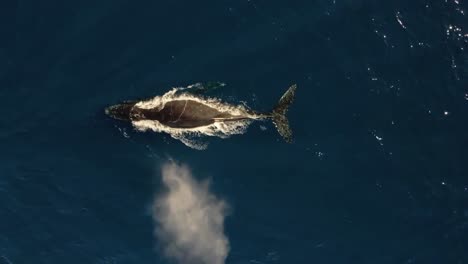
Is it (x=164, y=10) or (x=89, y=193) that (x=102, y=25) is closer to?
(x=164, y=10)

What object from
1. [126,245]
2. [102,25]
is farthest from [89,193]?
[102,25]

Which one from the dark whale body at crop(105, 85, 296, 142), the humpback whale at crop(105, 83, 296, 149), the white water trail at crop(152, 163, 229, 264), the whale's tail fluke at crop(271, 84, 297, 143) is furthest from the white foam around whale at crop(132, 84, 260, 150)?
the white water trail at crop(152, 163, 229, 264)

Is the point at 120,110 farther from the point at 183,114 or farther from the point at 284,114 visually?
Result: the point at 284,114

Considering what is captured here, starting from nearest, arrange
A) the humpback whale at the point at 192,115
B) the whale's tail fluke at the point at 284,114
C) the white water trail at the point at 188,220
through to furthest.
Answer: the whale's tail fluke at the point at 284,114, the humpback whale at the point at 192,115, the white water trail at the point at 188,220

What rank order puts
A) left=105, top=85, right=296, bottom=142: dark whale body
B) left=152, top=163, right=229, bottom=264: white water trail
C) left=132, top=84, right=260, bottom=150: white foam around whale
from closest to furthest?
1. left=105, top=85, right=296, bottom=142: dark whale body
2. left=132, top=84, right=260, bottom=150: white foam around whale
3. left=152, top=163, right=229, bottom=264: white water trail

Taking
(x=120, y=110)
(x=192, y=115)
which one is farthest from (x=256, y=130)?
(x=120, y=110)

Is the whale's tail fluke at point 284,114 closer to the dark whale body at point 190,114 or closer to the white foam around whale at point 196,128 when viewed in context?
the dark whale body at point 190,114

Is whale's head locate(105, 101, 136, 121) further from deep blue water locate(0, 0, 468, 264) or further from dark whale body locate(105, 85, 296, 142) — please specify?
deep blue water locate(0, 0, 468, 264)

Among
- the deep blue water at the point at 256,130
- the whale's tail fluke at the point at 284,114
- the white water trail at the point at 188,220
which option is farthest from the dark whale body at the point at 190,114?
the white water trail at the point at 188,220
